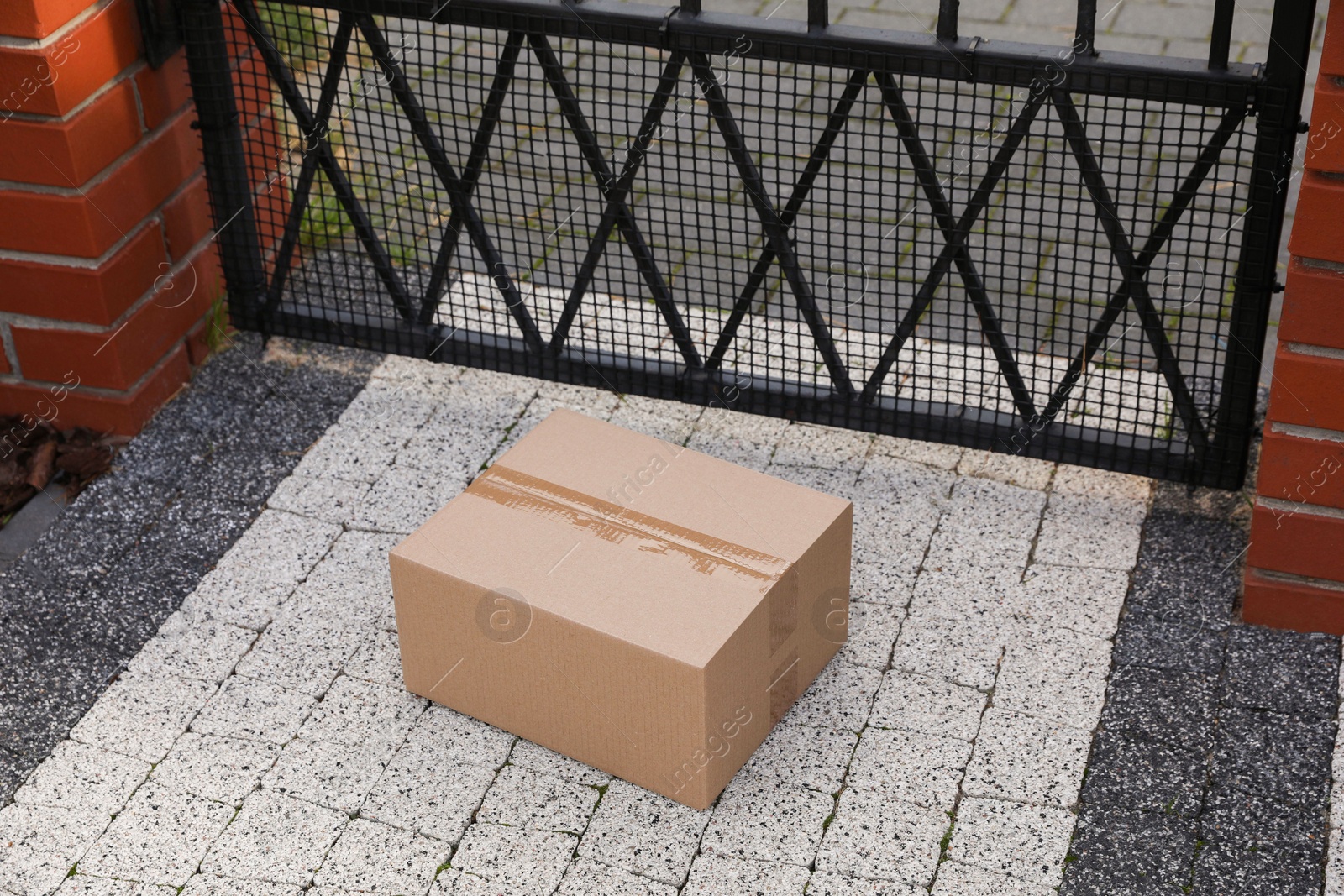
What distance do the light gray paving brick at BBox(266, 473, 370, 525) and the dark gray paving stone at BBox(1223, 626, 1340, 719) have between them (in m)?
2.53

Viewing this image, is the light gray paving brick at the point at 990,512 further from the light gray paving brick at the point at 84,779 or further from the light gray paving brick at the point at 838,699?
the light gray paving brick at the point at 84,779

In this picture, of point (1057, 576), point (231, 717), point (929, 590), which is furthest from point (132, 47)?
point (1057, 576)

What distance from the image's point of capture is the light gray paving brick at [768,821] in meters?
3.52

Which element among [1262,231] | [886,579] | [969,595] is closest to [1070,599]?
[969,595]

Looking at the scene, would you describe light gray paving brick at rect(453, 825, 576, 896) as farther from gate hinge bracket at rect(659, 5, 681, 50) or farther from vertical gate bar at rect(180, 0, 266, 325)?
vertical gate bar at rect(180, 0, 266, 325)

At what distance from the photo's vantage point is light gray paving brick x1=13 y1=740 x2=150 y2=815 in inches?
144

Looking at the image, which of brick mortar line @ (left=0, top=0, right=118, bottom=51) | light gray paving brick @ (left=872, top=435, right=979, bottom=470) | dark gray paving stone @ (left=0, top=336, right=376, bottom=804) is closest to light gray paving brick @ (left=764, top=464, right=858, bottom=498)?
light gray paving brick @ (left=872, top=435, right=979, bottom=470)

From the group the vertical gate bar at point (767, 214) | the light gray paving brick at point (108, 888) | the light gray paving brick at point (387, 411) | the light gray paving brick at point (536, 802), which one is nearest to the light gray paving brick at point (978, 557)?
the vertical gate bar at point (767, 214)

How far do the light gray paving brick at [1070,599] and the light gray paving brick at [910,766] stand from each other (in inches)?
21.1

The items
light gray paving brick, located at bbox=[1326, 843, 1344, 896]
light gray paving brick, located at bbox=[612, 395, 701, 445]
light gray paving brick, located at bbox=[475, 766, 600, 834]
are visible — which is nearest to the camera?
light gray paving brick, located at bbox=[1326, 843, 1344, 896]

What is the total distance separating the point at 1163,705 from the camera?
385cm

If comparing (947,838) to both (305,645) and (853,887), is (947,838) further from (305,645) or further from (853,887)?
(305,645)

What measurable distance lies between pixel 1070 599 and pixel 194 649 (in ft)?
7.89

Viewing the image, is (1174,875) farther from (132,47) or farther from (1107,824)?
(132,47)
